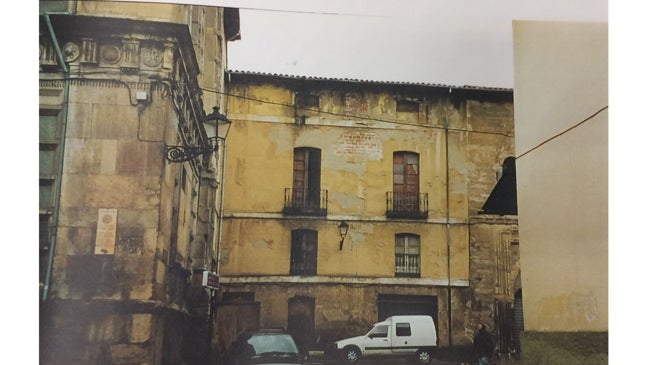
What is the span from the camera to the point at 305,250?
5.93 meters

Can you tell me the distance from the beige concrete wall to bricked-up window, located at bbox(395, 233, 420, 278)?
92 centimetres

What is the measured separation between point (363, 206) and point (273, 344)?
1.39 metres

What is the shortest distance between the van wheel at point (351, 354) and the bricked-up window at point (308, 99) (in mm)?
2119

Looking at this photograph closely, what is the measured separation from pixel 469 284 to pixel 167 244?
2613 mm

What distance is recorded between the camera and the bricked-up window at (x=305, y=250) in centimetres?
590

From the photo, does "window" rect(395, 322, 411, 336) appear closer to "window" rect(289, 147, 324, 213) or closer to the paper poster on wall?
"window" rect(289, 147, 324, 213)

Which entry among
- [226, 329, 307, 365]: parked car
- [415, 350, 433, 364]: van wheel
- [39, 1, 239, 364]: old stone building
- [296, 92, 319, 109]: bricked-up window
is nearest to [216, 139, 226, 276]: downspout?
[39, 1, 239, 364]: old stone building

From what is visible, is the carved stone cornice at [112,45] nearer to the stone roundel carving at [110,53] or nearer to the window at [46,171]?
the stone roundel carving at [110,53]

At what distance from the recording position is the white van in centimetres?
568

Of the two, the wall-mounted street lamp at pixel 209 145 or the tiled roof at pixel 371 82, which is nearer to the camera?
the wall-mounted street lamp at pixel 209 145

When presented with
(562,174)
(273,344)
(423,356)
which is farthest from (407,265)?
(562,174)

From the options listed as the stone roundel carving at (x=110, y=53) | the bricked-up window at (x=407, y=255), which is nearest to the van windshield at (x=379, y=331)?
the bricked-up window at (x=407, y=255)
